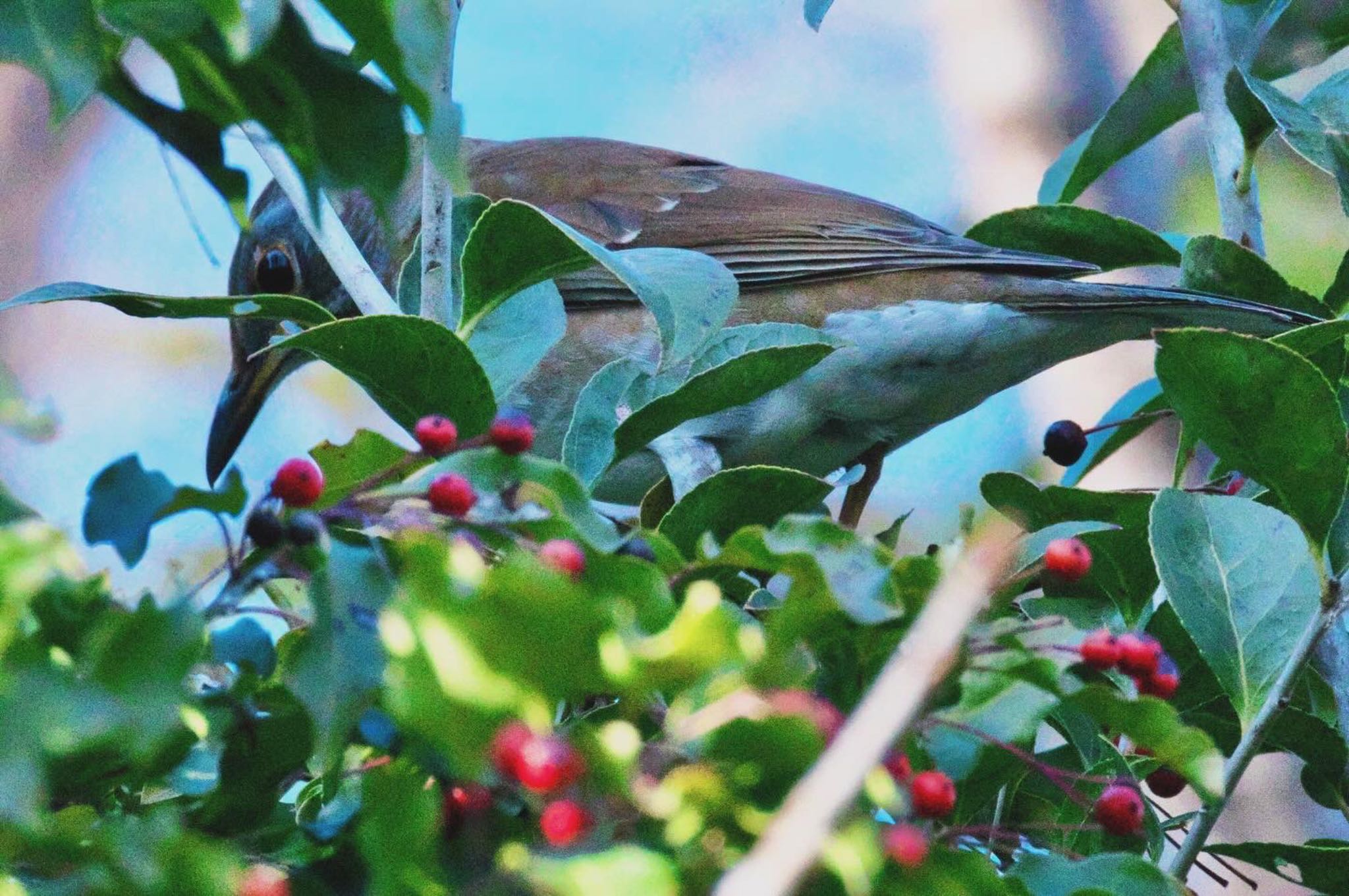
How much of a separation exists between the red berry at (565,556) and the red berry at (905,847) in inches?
9.6

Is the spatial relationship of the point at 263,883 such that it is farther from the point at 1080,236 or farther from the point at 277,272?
the point at 277,272

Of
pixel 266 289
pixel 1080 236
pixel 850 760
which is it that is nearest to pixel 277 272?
pixel 266 289

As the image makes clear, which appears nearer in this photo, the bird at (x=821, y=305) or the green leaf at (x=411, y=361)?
the green leaf at (x=411, y=361)

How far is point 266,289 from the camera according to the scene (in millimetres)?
4695

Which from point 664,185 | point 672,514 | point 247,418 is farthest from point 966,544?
point 247,418

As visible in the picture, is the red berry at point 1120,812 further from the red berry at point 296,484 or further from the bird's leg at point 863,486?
the bird's leg at point 863,486

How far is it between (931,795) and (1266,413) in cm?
84

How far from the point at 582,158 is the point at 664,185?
291 mm

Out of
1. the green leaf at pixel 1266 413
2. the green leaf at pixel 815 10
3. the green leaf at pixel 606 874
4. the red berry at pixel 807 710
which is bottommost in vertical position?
the green leaf at pixel 606 874

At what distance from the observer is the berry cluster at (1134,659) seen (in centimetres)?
108

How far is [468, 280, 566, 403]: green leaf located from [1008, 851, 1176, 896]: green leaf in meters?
0.86

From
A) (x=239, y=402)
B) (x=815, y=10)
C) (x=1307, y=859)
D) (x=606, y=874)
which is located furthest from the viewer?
(x=239, y=402)

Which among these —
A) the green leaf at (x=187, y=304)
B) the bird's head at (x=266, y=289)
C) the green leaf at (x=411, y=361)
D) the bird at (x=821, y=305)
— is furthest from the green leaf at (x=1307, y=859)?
the bird's head at (x=266, y=289)

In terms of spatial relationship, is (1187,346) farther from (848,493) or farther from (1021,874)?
(848,493)
